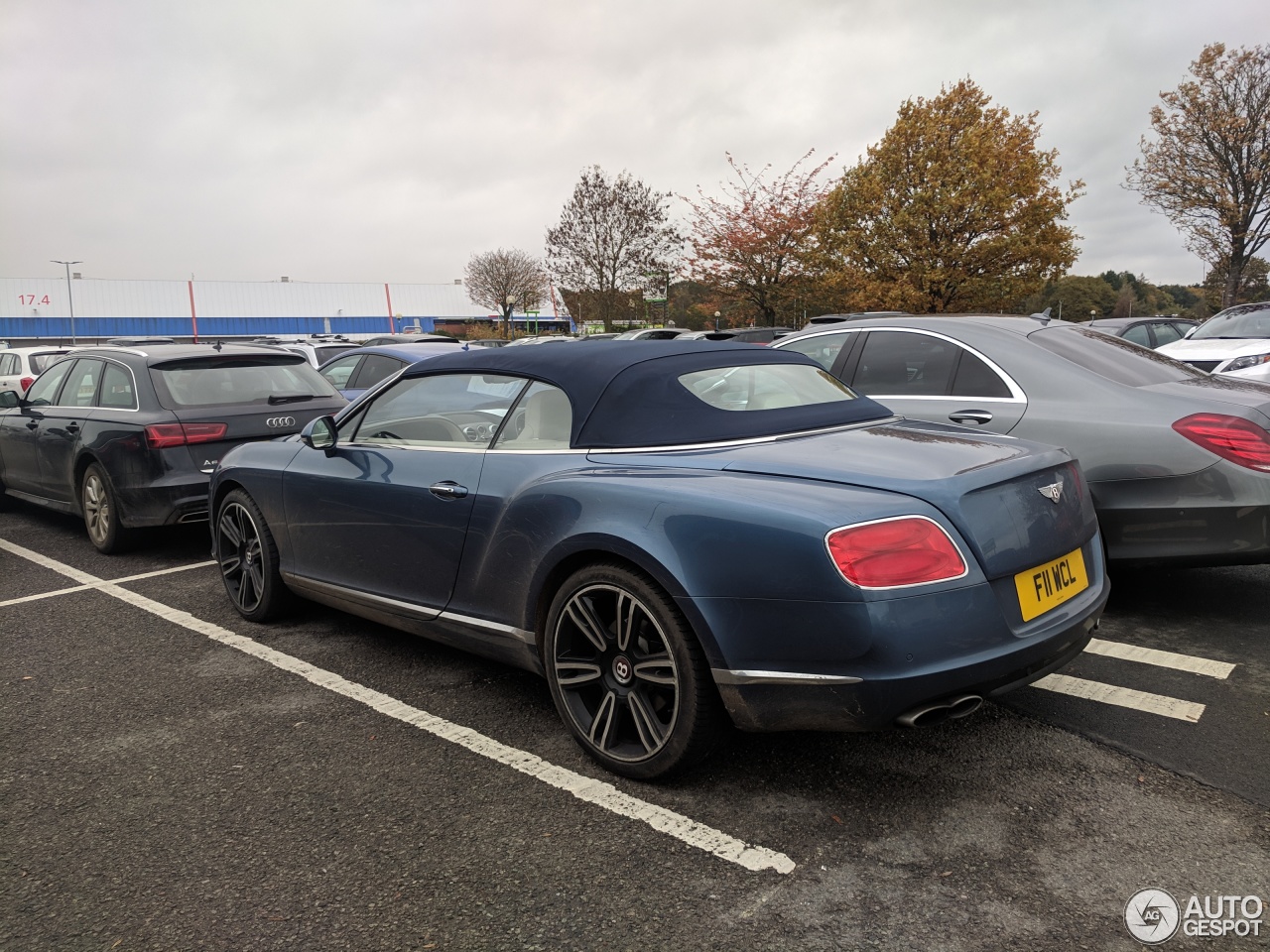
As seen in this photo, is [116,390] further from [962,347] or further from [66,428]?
[962,347]

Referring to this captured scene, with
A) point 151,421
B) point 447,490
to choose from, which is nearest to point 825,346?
point 447,490

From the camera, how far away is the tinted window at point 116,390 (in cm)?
640

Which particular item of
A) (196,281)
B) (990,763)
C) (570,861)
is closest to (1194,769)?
(990,763)

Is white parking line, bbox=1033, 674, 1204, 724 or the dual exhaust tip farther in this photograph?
white parking line, bbox=1033, 674, 1204, 724

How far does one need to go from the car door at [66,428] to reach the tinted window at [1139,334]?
14177mm

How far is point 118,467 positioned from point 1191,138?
27485 millimetres

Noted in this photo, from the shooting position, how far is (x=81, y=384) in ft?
23.0

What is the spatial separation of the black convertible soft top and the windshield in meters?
9.73

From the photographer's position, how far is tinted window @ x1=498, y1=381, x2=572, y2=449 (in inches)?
131

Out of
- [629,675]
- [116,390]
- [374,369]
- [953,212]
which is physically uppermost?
[953,212]

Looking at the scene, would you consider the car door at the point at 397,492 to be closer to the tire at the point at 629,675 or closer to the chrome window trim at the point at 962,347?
the tire at the point at 629,675

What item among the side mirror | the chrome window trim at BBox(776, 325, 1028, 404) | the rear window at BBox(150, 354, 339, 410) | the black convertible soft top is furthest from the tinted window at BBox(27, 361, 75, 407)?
the chrome window trim at BBox(776, 325, 1028, 404)

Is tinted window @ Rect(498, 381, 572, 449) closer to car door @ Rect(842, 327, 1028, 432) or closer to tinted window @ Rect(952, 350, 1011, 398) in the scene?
car door @ Rect(842, 327, 1028, 432)

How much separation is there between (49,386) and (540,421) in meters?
6.24
